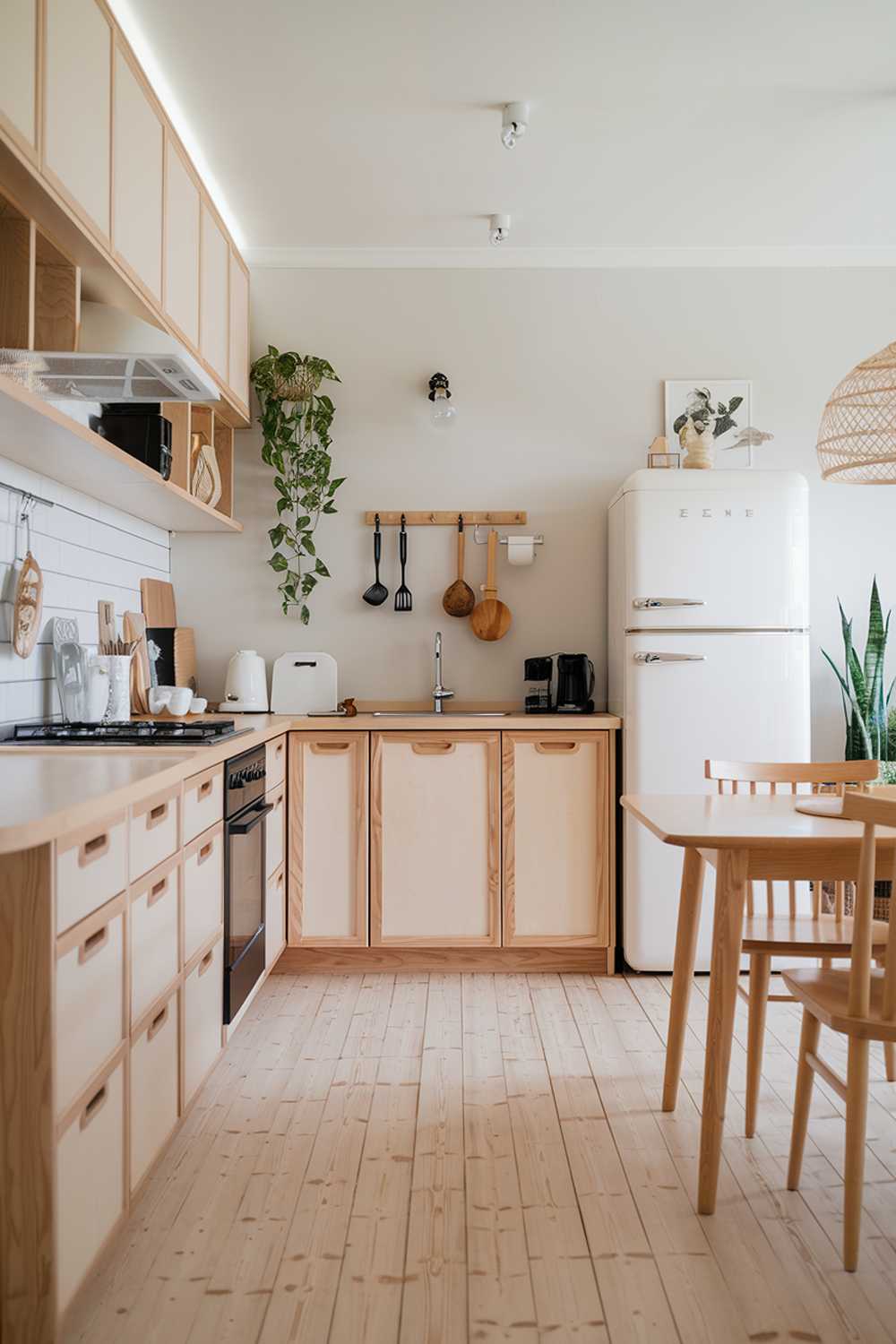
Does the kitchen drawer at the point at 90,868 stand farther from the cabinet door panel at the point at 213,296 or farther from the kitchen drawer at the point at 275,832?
the cabinet door panel at the point at 213,296

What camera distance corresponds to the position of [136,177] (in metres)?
2.51

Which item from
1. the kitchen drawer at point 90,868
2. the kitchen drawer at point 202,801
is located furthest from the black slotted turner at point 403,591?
the kitchen drawer at point 90,868

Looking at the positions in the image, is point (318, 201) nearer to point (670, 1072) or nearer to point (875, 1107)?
point (670, 1072)

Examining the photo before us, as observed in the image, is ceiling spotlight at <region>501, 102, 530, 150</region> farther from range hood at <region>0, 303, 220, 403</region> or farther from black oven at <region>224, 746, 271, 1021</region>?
black oven at <region>224, 746, 271, 1021</region>

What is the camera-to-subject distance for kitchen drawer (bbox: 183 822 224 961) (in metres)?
2.16

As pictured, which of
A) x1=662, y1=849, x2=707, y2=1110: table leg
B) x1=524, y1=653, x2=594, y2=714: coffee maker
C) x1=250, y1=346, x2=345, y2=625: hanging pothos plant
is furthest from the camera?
x1=250, y1=346, x2=345, y2=625: hanging pothos plant

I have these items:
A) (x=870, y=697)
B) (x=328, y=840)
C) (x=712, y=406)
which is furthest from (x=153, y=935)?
(x=712, y=406)

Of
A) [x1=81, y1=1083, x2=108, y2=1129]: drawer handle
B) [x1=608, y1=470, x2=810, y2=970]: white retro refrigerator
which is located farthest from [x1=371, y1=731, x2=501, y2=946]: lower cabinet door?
[x1=81, y1=1083, x2=108, y2=1129]: drawer handle

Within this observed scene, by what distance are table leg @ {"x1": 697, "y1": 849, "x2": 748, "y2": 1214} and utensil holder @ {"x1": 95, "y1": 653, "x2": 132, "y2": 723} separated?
1.89 m

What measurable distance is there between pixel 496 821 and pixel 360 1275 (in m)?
1.82

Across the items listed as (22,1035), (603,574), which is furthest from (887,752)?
(22,1035)

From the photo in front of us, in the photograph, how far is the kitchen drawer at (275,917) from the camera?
3.06 meters

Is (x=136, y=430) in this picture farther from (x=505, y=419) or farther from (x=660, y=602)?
(x=660, y=602)

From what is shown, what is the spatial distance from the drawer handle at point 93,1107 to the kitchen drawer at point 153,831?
37 cm
